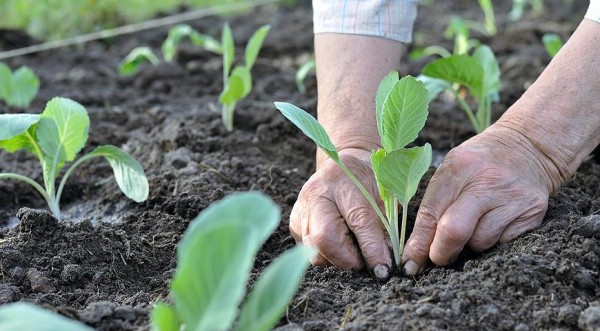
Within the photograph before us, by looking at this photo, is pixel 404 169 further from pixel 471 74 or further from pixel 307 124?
pixel 471 74

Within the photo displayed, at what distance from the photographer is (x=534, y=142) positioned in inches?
74.4

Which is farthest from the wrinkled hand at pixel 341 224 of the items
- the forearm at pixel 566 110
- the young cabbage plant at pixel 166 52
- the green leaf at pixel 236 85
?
the young cabbage plant at pixel 166 52

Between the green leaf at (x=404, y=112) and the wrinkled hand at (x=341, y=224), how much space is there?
6.0 inches

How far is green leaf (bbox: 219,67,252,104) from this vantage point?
292 cm

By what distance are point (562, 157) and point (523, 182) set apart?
0.15 m

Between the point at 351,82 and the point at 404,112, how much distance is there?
1.56 ft

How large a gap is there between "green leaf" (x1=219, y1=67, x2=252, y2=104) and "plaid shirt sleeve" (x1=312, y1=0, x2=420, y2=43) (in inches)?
27.4

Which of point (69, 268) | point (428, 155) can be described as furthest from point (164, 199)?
point (428, 155)

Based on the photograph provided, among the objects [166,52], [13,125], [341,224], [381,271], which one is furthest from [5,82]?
[381,271]

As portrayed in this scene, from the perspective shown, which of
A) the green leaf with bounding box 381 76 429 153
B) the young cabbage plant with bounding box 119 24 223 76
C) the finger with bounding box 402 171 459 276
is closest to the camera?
the green leaf with bounding box 381 76 429 153

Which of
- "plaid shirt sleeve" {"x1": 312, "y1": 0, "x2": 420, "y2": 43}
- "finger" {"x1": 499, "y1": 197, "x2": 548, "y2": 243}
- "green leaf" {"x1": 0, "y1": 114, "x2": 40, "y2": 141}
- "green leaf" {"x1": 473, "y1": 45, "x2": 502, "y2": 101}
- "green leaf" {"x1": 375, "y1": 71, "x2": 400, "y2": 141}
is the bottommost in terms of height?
"finger" {"x1": 499, "y1": 197, "x2": 548, "y2": 243}

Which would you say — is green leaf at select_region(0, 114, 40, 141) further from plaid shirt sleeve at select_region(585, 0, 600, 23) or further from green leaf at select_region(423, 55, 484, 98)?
plaid shirt sleeve at select_region(585, 0, 600, 23)

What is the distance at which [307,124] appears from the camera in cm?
168

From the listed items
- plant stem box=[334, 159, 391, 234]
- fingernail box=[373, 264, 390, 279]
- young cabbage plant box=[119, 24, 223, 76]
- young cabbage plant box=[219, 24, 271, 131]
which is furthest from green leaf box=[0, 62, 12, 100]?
fingernail box=[373, 264, 390, 279]
